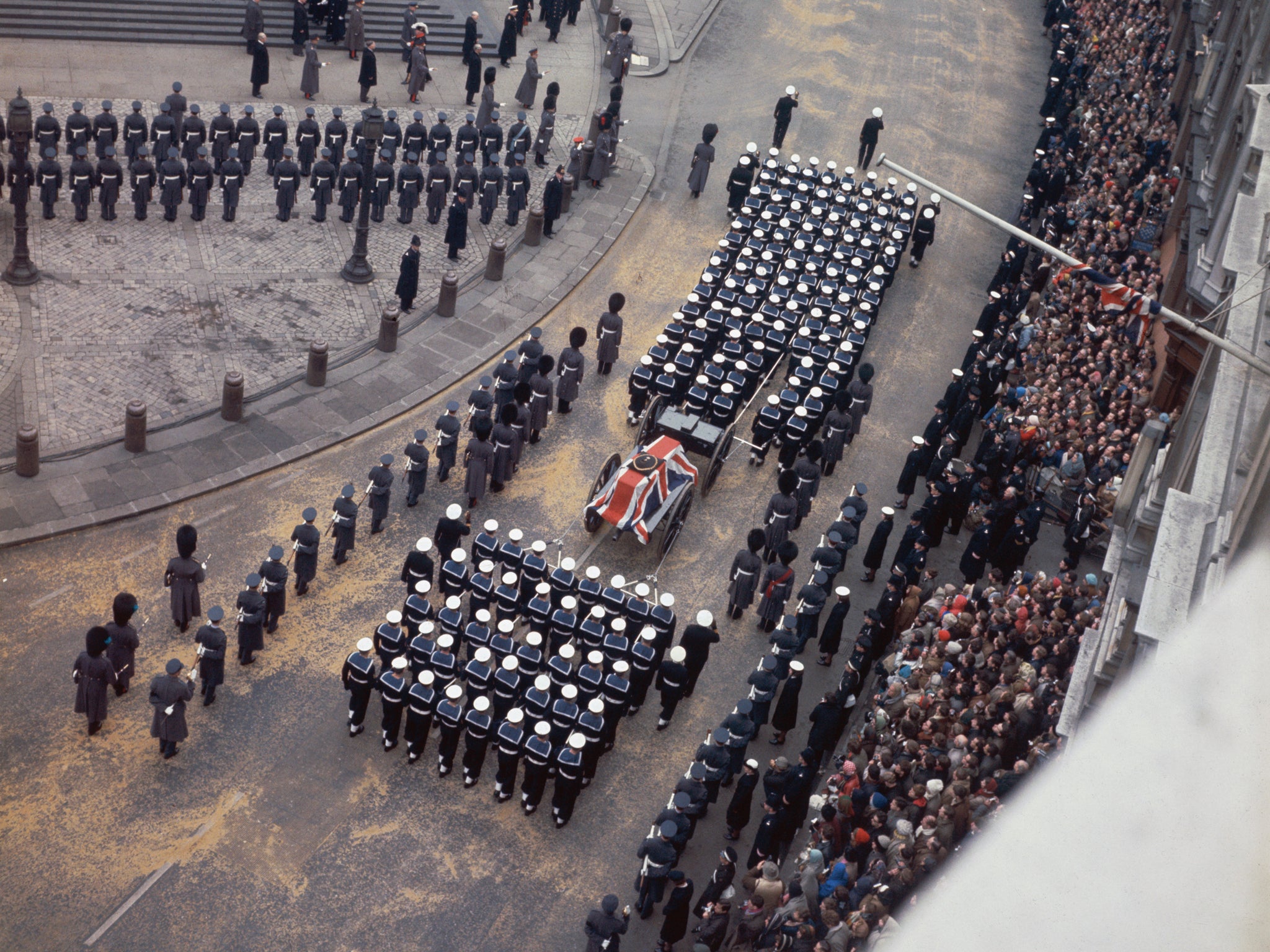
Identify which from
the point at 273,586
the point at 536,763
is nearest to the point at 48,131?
the point at 273,586

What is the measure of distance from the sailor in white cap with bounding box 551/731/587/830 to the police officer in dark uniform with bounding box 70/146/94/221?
16498mm

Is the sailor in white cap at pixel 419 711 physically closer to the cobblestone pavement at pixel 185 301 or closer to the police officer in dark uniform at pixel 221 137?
the cobblestone pavement at pixel 185 301

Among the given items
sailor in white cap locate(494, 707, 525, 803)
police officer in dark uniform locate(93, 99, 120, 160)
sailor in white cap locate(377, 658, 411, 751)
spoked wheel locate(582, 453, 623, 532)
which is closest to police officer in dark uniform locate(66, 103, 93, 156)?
police officer in dark uniform locate(93, 99, 120, 160)

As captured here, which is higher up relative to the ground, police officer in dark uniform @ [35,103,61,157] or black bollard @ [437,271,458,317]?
police officer in dark uniform @ [35,103,61,157]

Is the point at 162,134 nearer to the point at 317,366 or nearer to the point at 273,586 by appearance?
the point at 317,366

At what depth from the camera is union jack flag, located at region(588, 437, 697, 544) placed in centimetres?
2302

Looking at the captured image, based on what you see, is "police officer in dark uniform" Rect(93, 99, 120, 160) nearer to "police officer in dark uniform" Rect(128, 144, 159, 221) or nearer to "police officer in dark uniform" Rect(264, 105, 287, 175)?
"police officer in dark uniform" Rect(128, 144, 159, 221)

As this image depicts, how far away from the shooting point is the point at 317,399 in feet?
86.0

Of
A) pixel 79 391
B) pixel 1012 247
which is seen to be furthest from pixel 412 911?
pixel 1012 247

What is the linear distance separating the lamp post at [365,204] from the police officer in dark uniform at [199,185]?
2.99 metres

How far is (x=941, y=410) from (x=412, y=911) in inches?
508

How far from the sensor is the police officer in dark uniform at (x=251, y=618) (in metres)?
20.4

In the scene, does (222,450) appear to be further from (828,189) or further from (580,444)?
(828,189)

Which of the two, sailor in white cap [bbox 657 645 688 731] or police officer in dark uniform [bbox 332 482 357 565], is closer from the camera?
sailor in white cap [bbox 657 645 688 731]
